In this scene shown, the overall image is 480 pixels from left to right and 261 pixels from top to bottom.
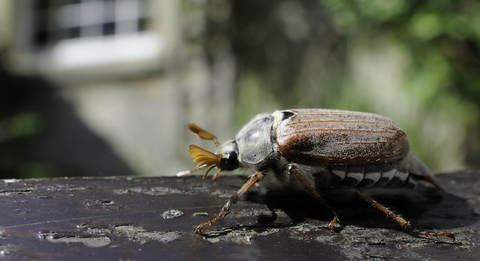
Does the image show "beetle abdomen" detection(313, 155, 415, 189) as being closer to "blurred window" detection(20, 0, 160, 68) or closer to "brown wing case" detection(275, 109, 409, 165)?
"brown wing case" detection(275, 109, 409, 165)

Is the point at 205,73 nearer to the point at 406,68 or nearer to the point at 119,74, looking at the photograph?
the point at 119,74

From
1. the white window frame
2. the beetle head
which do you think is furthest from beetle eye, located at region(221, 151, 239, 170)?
the white window frame

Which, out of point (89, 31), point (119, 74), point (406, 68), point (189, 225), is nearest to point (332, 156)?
point (189, 225)

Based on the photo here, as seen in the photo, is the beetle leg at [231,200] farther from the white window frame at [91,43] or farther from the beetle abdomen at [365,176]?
the white window frame at [91,43]

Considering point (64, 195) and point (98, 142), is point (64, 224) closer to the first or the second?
point (64, 195)

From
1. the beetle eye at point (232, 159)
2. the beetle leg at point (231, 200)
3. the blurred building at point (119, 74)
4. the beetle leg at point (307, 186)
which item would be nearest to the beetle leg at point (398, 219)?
the beetle leg at point (307, 186)

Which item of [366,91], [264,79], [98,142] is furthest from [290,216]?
[98,142]
